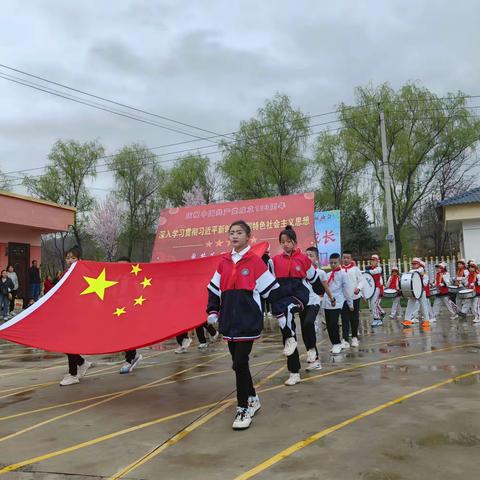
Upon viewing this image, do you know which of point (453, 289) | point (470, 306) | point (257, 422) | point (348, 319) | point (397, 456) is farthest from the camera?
point (470, 306)

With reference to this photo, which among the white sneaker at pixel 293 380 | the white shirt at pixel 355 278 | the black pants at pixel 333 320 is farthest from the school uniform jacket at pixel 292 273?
the white shirt at pixel 355 278

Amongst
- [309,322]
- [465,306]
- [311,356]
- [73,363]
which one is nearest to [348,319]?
[311,356]

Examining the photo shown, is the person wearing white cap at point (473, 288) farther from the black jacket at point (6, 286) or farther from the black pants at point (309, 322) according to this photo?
the black jacket at point (6, 286)

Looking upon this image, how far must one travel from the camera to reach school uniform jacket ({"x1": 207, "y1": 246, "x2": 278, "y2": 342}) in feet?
15.8

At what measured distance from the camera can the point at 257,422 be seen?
4703 millimetres

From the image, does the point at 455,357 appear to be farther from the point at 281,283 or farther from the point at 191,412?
the point at 191,412

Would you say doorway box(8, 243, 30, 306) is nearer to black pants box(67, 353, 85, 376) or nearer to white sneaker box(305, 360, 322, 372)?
black pants box(67, 353, 85, 376)

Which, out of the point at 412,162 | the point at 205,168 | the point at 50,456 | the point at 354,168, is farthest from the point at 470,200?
the point at 205,168

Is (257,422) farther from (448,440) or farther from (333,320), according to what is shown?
(333,320)

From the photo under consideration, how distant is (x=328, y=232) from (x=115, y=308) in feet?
60.0

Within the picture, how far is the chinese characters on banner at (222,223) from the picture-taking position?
16.6 metres

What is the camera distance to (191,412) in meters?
5.16

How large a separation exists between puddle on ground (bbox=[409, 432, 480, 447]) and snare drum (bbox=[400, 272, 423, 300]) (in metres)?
8.95

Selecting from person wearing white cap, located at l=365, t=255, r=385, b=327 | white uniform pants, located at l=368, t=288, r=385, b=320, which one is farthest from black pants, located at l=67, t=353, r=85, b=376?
white uniform pants, located at l=368, t=288, r=385, b=320
